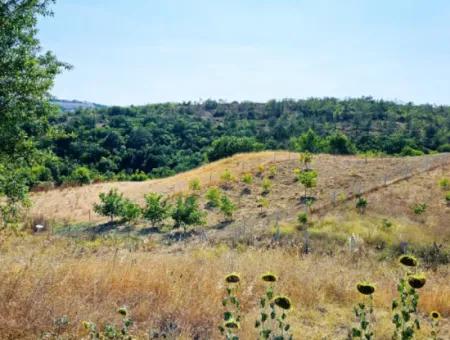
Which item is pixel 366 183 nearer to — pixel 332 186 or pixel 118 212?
pixel 332 186

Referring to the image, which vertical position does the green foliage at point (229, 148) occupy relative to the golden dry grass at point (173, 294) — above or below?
below

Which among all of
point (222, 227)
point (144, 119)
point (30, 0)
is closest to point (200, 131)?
point (144, 119)

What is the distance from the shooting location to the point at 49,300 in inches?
149

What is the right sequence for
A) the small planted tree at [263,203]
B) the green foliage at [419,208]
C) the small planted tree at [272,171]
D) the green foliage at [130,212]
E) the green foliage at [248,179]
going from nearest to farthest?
the green foliage at [419,208] → the green foliage at [130,212] → the small planted tree at [263,203] → the green foliage at [248,179] → the small planted tree at [272,171]

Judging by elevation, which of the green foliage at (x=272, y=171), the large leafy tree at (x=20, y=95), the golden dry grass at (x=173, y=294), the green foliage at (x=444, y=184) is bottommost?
the green foliage at (x=272, y=171)

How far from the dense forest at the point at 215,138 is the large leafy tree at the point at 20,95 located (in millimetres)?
32463

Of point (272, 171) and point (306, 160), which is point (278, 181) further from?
point (306, 160)

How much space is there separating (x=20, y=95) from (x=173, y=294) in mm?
4065

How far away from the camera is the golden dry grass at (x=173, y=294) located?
3678 mm

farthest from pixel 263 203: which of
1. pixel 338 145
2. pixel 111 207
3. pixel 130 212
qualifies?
pixel 338 145

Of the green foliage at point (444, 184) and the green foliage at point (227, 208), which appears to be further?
the green foliage at point (444, 184)

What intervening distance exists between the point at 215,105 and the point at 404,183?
8674cm

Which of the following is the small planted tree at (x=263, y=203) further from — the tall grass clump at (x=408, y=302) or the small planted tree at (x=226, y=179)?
the tall grass clump at (x=408, y=302)

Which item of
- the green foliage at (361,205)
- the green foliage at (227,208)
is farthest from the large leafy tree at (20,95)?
the green foliage at (361,205)
